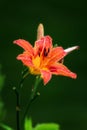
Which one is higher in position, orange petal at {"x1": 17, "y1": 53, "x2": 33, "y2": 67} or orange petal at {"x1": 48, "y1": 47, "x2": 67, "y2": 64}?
orange petal at {"x1": 48, "y1": 47, "x2": 67, "y2": 64}

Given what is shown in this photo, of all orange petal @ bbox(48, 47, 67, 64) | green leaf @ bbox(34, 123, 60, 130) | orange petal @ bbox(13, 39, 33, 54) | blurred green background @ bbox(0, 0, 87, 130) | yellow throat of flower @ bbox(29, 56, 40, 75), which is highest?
blurred green background @ bbox(0, 0, 87, 130)

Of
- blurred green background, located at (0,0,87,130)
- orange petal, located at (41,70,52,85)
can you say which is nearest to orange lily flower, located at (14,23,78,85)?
orange petal, located at (41,70,52,85)

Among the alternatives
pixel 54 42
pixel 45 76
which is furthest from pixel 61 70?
pixel 54 42

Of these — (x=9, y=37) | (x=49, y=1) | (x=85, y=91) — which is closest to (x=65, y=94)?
(x=85, y=91)

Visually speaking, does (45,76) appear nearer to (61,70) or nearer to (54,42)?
(61,70)

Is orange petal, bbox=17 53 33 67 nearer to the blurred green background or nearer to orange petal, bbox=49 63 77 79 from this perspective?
orange petal, bbox=49 63 77 79

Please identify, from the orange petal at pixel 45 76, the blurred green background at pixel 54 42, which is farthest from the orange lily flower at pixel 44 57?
the blurred green background at pixel 54 42

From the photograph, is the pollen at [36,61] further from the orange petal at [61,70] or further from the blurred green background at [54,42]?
the blurred green background at [54,42]
